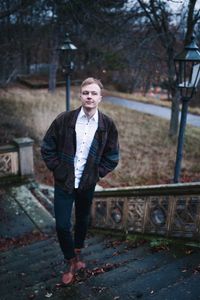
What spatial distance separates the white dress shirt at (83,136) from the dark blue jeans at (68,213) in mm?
161

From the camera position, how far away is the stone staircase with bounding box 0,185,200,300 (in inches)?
109

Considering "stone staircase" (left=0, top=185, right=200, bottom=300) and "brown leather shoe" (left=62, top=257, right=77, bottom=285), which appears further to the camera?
"brown leather shoe" (left=62, top=257, right=77, bottom=285)

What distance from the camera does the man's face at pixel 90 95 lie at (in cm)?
295

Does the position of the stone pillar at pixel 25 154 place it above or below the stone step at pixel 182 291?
Result: below

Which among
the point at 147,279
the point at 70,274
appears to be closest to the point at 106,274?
the point at 70,274

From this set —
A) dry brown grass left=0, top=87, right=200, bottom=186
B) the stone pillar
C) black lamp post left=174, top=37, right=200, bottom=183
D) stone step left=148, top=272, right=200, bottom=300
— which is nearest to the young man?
stone step left=148, top=272, right=200, bottom=300

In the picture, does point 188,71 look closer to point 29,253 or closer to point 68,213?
point 68,213

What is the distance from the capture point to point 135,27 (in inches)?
501

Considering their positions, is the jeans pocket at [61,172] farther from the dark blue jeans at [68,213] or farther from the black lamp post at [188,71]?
the black lamp post at [188,71]

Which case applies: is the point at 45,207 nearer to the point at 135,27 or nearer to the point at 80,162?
the point at 80,162

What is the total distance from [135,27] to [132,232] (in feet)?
33.0

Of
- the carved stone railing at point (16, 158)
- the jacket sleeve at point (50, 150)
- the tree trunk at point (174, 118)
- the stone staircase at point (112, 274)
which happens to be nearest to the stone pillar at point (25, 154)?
the carved stone railing at point (16, 158)

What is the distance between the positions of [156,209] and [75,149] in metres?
1.94

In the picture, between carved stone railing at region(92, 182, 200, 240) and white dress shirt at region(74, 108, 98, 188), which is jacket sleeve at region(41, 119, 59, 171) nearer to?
white dress shirt at region(74, 108, 98, 188)
